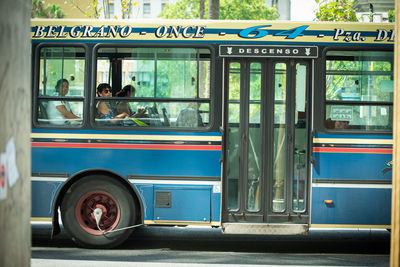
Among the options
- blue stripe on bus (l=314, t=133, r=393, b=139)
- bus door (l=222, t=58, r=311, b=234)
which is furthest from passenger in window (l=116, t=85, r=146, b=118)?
blue stripe on bus (l=314, t=133, r=393, b=139)

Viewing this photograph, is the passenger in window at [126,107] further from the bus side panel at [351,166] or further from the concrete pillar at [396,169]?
the concrete pillar at [396,169]

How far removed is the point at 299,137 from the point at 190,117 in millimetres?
1486

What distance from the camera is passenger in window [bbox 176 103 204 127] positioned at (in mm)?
8000

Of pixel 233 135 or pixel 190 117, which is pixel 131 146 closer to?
pixel 190 117

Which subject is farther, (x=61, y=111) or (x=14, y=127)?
(x=61, y=111)

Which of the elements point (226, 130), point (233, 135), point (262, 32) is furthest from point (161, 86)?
point (262, 32)

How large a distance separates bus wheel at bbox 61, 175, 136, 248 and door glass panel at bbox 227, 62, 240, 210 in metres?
1.34

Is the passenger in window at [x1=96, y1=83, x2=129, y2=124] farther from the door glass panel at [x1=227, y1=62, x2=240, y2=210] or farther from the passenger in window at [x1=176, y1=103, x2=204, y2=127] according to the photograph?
the door glass panel at [x1=227, y1=62, x2=240, y2=210]

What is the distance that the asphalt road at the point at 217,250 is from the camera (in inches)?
296

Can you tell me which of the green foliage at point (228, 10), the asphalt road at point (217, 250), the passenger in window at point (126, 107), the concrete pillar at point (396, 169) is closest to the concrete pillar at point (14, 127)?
the concrete pillar at point (396, 169)

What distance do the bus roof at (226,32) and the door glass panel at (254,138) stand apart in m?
0.47

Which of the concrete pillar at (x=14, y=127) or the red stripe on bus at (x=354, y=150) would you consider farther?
the red stripe on bus at (x=354, y=150)

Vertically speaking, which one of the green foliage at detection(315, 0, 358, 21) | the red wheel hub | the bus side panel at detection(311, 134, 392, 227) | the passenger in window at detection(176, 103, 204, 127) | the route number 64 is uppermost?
the green foliage at detection(315, 0, 358, 21)

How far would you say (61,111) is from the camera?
322 inches
